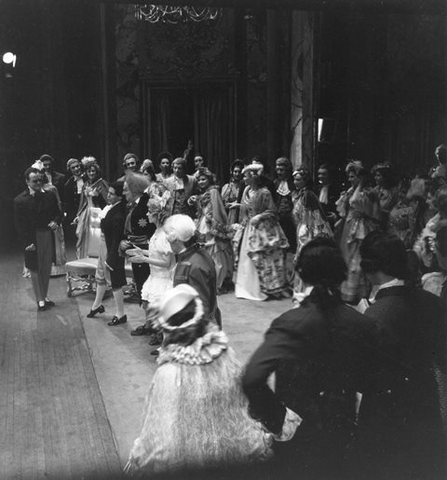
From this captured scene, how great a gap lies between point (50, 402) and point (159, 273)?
1694mm

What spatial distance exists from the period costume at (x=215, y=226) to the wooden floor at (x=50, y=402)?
1935mm

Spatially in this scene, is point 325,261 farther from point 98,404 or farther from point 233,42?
point 233,42

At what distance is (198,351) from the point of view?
10.4 feet

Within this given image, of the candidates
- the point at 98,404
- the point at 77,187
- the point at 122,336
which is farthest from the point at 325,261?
the point at 77,187

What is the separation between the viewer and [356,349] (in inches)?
105

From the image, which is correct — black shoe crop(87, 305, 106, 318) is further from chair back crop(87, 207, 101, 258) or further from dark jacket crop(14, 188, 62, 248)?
dark jacket crop(14, 188, 62, 248)

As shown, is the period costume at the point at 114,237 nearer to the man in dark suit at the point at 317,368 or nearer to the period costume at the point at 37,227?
the period costume at the point at 37,227

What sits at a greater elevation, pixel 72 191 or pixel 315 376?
pixel 72 191

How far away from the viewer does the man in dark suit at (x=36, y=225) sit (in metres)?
7.75

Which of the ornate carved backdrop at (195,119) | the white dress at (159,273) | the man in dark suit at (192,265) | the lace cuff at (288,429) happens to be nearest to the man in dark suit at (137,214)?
the white dress at (159,273)

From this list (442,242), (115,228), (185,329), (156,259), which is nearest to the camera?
(185,329)

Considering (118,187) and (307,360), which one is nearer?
(307,360)

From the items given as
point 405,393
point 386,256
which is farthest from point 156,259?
point 405,393

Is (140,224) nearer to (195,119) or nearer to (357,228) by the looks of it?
(357,228)
